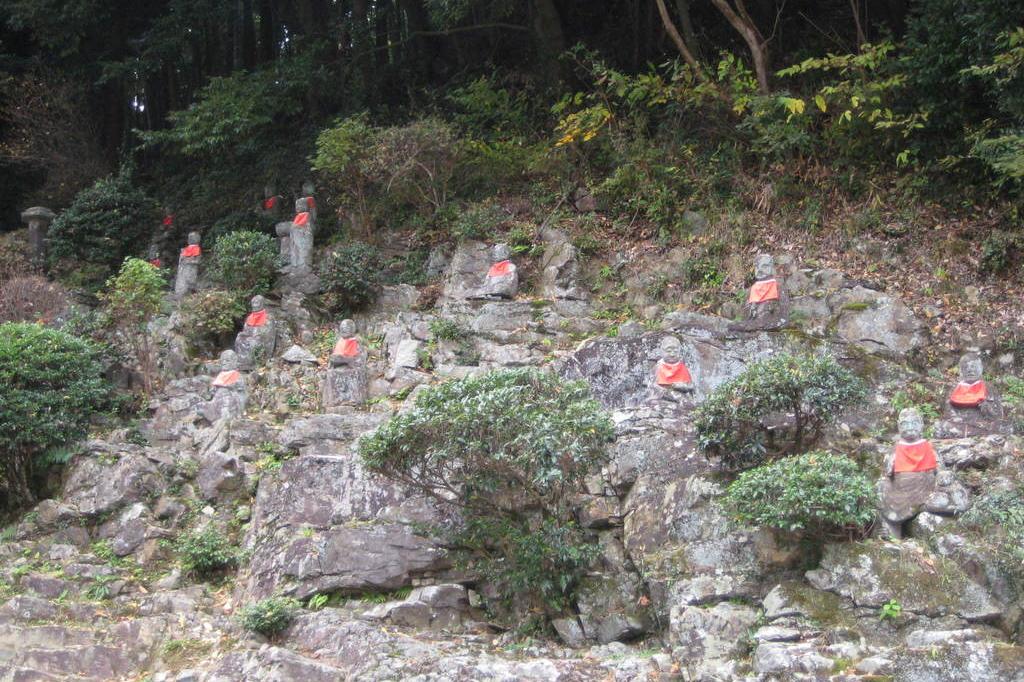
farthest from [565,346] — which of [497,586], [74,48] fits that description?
[74,48]

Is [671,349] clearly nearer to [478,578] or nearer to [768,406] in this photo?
[768,406]

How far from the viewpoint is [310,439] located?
13.1 metres

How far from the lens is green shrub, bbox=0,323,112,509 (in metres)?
13.5

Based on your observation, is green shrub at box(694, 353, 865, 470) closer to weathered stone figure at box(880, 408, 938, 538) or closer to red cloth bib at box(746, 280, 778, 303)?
weathered stone figure at box(880, 408, 938, 538)

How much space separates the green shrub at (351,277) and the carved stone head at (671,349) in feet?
19.1

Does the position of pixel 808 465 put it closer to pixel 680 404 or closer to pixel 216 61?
pixel 680 404

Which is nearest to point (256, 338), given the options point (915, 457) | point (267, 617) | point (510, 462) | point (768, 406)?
point (267, 617)

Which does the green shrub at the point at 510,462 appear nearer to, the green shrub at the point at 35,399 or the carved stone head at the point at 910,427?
the carved stone head at the point at 910,427

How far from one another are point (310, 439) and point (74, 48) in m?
13.1

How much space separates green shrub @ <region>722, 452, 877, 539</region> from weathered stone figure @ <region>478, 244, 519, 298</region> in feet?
22.6

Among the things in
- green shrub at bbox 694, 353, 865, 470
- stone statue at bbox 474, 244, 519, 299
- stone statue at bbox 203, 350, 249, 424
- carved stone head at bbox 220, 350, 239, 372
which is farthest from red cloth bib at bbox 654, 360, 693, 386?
carved stone head at bbox 220, 350, 239, 372

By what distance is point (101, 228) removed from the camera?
20.2 meters

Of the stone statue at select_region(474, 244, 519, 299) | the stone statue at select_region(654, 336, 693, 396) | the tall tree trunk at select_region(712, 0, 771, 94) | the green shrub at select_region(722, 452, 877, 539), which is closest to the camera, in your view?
the green shrub at select_region(722, 452, 877, 539)

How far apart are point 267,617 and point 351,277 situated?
7553mm
